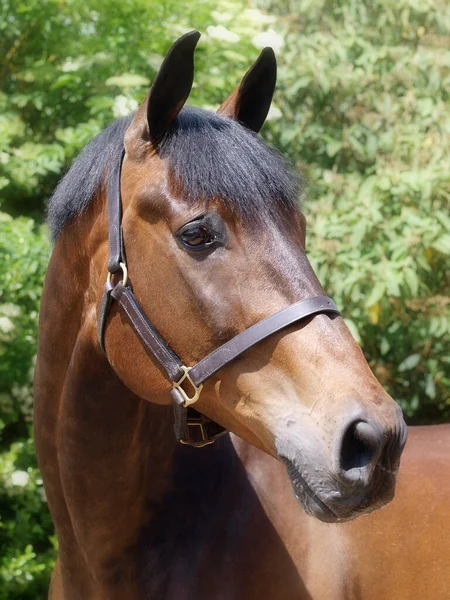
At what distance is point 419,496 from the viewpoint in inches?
84.8

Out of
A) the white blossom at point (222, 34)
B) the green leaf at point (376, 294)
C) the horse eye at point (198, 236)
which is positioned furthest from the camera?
the white blossom at point (222, 34)

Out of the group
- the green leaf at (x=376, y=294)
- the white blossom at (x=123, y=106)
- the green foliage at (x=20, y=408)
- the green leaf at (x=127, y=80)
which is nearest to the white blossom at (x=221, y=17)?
the green leaf at (x=127, y=80)

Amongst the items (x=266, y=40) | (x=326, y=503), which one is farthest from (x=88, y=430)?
(x=266, y=40)

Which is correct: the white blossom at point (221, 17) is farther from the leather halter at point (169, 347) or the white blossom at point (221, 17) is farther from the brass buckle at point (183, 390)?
the brass buckle at point (183, 390)

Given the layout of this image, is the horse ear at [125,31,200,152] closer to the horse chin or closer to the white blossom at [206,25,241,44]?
the horse chin

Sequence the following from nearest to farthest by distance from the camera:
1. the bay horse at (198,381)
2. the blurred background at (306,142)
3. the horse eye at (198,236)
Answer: the bay horse at (198,381) < the horse eye at (198,236) < the blurred background at (306,142)

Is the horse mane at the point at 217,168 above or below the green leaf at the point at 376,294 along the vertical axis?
above

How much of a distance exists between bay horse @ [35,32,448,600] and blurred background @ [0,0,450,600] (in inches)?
59.7

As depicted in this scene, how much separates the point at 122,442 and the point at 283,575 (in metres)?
0.55

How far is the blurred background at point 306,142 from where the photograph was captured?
340 cm

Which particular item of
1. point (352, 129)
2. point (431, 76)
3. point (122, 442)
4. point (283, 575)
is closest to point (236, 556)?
point (283, 575)

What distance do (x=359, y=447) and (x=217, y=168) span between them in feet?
2.14

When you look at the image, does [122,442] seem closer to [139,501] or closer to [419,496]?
[139,501]

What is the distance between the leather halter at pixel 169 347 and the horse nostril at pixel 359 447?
25cm
